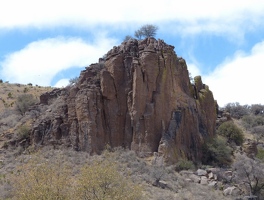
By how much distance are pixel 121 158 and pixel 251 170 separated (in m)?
9.13

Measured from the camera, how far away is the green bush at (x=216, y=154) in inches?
1242

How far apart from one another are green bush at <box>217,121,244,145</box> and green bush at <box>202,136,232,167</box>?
20.7 feet

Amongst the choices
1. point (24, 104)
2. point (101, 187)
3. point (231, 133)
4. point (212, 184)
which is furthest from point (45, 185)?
point (24, 104)

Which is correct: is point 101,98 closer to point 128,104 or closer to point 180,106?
point 128,104

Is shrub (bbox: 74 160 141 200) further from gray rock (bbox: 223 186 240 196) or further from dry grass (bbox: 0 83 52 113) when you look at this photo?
dry grass (bbox: 0 83 52 113)

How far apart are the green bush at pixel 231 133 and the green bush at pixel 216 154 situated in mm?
6317

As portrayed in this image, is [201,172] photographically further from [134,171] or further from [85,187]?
[85,187]

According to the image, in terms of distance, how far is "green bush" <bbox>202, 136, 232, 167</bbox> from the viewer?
31534mm

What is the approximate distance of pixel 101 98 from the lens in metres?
30.6

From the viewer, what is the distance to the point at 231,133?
127 ft

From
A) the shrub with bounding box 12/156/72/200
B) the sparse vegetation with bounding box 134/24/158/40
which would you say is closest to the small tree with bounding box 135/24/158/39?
the sparse vegetation with bounding box 134/24/158/40

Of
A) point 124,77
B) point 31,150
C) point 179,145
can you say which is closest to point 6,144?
point 31,150

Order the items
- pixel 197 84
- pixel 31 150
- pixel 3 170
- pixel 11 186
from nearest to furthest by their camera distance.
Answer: pixel 11 186 < pixel 3 170 < pixel 31 150 < pixel 197 84

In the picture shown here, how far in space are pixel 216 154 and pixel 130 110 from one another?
750 cm
